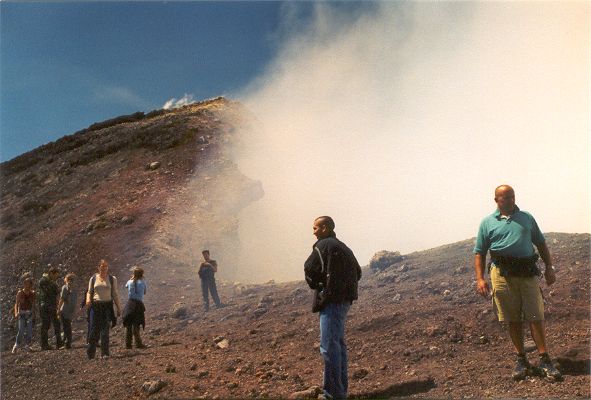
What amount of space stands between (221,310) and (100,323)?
16.0 feet

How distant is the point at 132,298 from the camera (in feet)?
33.7

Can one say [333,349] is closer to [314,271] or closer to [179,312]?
[314,271]

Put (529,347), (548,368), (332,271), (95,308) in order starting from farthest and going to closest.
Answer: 1. (95,308)
2. (529,347)
3. (548,368)
4. (332,271)

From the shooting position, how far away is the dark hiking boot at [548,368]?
17.2ft

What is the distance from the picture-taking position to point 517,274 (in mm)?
5402

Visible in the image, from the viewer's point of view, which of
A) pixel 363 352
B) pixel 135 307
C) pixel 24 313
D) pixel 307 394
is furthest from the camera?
pixel 24 313

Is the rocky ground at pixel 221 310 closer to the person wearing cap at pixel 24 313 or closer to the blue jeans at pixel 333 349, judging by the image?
the person wearing cap at pixel 24 313

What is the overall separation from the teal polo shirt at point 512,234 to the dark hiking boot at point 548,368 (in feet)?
3.75

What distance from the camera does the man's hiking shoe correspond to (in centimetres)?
547

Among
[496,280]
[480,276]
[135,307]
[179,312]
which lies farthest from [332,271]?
[179,312]

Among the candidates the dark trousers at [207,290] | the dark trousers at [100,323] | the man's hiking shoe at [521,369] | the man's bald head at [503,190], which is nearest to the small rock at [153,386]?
the dark trousers at [100,323]

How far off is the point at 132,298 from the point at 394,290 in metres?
6.49

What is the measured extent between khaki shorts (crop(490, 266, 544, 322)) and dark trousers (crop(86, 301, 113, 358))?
7316 millimetres

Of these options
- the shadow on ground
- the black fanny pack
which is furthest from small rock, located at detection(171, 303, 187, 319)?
the black fanny pack
